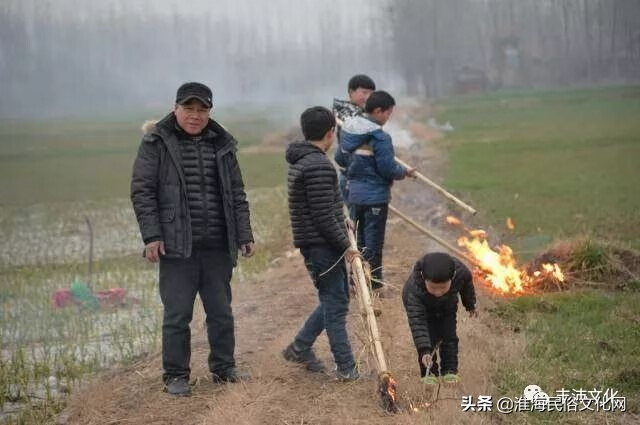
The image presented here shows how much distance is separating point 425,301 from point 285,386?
45.0 inches

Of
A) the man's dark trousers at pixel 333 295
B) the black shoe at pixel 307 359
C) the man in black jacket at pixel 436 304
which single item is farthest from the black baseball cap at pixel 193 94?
the black shoe at pixel 307 359

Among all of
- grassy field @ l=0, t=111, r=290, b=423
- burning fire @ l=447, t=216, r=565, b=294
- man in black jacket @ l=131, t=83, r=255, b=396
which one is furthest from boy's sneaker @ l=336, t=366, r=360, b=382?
burning fire @ l=447, t=216, r=565, b=294

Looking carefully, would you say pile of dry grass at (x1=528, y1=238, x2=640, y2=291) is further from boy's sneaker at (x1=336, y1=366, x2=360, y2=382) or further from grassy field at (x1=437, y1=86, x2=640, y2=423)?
boy's sneaker at (x1=336, y1=366, x2=360, y2=382)

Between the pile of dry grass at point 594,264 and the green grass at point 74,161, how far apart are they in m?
12.7

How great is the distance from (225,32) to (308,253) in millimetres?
46822

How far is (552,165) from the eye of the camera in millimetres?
19578

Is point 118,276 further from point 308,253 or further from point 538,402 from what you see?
point 538,402

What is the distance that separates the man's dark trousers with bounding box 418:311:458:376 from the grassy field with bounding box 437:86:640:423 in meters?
0.36

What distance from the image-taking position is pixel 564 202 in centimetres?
1373

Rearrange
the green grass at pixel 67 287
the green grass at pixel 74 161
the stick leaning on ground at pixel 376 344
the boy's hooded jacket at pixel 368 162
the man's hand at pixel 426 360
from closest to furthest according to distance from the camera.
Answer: the man's hand at pixel 426 360
the stick leaning on ground at pixel 376 344
the green grass at pixel 67 287
the boy's hooded jacket at pixel 368 162
the green grass at pixel 74 161

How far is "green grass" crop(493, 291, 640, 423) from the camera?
16.2ft

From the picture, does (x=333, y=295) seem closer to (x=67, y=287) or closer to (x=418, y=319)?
(x=418, y=319)

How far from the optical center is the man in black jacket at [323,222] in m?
5.18

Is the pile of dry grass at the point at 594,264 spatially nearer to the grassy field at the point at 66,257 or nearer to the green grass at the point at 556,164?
the green grass at the point at 556,164
